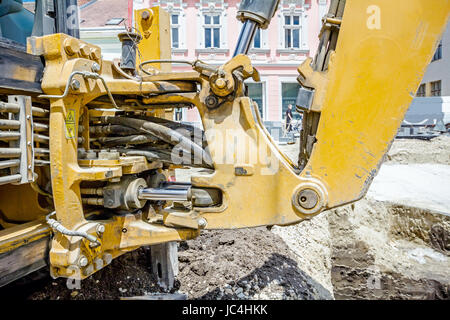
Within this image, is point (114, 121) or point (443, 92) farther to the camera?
point (443, 92)

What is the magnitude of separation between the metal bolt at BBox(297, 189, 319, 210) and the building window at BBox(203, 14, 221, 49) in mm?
16431

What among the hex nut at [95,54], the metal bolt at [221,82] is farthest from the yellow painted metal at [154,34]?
the metal bolt at [221,82]

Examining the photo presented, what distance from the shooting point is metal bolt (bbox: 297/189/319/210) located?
208 cm


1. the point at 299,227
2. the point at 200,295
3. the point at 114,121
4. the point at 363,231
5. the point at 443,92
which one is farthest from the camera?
the point at 443,92

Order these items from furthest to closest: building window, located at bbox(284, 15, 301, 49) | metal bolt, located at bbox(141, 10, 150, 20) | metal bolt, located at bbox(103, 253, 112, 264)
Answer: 1. building window, located at bbox(284, 15, 301, 49)
2. metal bolt, located at bbox(141, 10, 150, 20)
3. metal bolt, located at bbox(103, 253, 112, 264)

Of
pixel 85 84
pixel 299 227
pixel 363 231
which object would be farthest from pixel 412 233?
pixel 85 84

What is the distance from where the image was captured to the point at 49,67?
6.63 ft

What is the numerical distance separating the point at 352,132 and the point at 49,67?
1790mm

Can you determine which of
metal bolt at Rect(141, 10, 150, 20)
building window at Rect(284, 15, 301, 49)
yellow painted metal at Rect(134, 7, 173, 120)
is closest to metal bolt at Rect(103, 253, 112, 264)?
yellow painted metal at Rect(134, 7, 173, 120)

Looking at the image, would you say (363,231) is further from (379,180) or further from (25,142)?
(25,142)

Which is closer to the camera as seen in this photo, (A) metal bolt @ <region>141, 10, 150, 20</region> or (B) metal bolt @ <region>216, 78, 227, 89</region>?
(B) metal bolt @ <region>216, 78, 227, 89</region>

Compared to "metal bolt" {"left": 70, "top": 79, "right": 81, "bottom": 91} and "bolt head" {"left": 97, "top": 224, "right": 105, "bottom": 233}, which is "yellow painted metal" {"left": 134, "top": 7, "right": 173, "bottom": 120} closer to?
"metal bolt" {"left": 70, "top": 79, "right": 81, "bottom": 91}

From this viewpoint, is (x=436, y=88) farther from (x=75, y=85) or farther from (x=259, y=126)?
(x=75, y=85)

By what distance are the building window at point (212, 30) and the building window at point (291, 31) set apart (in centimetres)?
341
